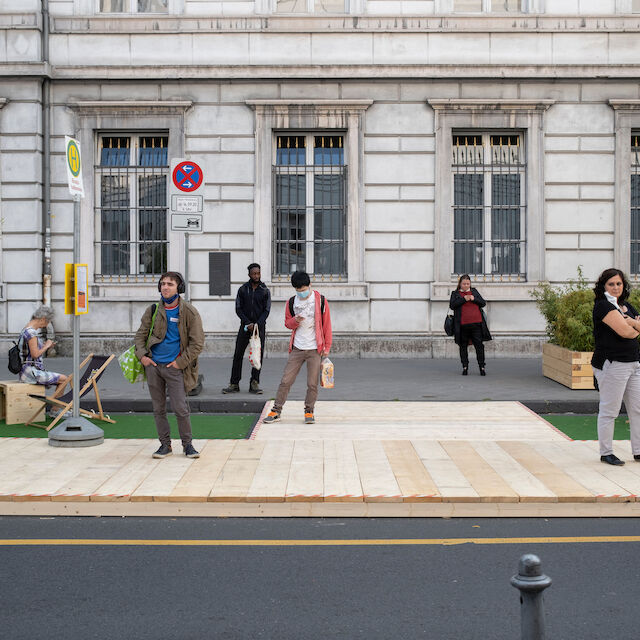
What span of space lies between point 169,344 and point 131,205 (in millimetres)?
9657

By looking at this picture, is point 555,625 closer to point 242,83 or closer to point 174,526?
point 174,526

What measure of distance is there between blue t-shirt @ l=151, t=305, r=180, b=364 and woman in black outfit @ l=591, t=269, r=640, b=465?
12.7 feet

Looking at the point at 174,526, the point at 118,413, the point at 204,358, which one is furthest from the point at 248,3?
the point at 174,526

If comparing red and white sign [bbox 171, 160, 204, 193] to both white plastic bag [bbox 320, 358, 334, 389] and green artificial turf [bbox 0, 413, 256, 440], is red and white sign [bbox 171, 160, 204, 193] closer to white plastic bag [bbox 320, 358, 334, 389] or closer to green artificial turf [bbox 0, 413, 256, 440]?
green artificial turf [bbox 0, 413, 256, 440]

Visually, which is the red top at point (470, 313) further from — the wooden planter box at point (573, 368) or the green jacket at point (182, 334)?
the green jacket at point (182, 334)

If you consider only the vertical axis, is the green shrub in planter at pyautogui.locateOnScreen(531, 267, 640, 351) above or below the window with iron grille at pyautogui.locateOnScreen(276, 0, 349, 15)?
below

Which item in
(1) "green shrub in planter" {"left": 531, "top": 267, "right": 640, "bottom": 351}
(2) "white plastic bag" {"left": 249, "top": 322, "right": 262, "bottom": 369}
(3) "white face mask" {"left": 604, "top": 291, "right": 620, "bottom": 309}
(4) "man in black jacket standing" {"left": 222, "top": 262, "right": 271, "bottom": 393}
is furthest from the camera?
(1) "green shrub in planter" {"left": 531, "top": 267, "right": 640, "bottom": 351}

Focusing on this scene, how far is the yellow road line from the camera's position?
19.5 ft

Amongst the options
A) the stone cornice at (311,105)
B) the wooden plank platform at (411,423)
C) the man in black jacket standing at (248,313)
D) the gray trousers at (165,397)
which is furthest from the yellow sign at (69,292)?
the stone cornice at (311,105)

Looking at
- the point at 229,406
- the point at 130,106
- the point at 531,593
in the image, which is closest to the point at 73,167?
the point at 229,406

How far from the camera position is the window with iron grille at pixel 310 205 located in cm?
1739

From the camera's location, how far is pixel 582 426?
10672mm

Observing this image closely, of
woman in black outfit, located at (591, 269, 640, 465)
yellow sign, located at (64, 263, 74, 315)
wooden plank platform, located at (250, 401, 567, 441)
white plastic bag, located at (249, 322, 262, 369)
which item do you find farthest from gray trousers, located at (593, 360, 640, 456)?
yellow sign, located at (64, 263, 74, 315)

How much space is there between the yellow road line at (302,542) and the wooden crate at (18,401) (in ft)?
15.8
